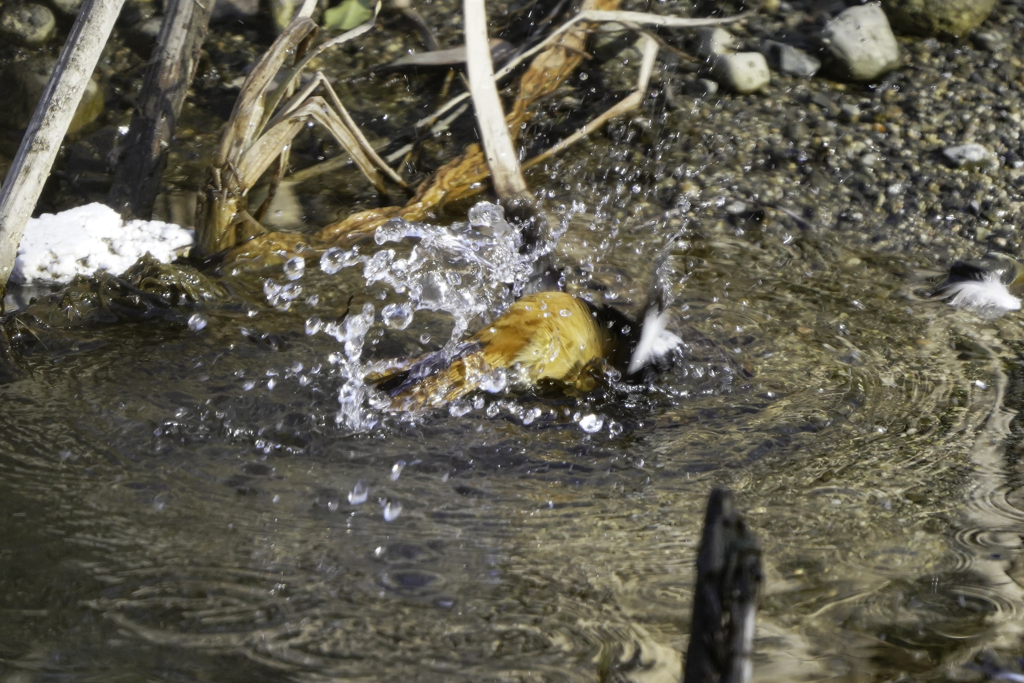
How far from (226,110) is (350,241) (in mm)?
1501

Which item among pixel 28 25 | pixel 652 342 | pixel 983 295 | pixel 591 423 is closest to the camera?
pixel 591 423

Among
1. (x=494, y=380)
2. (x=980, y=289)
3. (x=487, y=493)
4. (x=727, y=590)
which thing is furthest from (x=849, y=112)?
(x=727, y=590)

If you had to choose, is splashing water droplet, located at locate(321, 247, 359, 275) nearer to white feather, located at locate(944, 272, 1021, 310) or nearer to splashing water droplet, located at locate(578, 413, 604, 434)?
splashing water droplet, located at locate(578, 413, 604, 434)

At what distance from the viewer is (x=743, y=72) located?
13.9 ft

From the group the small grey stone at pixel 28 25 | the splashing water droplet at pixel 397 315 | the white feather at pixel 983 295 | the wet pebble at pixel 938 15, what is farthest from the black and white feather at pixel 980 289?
the small grey stone at pixel 28 25

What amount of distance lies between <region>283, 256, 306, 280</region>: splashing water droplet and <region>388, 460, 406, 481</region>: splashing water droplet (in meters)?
1.19

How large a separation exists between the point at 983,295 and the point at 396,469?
217cm

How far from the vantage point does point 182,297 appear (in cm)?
298

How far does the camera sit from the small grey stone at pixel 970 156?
151 inches

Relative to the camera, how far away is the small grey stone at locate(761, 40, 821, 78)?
4.32 meters

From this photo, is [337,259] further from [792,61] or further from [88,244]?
[792,61]

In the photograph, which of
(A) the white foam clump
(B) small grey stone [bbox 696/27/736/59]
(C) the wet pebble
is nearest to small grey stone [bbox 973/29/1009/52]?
(C) the wet pebble

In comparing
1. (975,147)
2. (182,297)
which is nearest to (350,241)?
(182,297)

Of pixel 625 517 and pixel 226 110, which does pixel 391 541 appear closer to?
pixel 625 517
